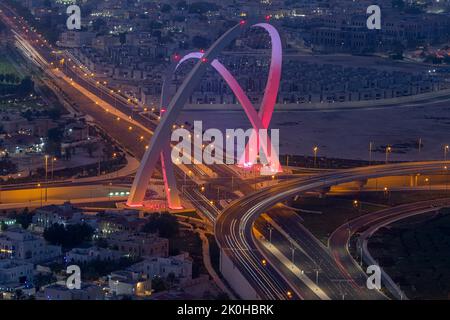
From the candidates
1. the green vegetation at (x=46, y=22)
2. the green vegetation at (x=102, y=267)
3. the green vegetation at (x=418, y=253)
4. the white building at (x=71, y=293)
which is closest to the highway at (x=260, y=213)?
the green vegetation at (x=102, y=267)

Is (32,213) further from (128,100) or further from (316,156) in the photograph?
(128,100)

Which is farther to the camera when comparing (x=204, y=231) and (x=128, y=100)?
(x=128, y=100)

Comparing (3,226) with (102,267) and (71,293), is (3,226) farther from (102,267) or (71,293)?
(71,293)

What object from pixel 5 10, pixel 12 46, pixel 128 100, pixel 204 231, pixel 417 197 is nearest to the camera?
pixel 204 231

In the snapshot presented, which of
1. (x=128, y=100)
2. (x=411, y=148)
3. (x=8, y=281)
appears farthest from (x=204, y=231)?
(x=128, y=100)

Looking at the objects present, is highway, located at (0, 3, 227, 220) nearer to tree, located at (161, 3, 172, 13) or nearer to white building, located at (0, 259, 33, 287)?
white building, located at (0, 259, 33, 287)

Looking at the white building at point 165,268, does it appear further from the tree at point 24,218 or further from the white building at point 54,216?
the tree at point 24,218

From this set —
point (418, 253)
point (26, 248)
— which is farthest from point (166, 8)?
point (26, 248)

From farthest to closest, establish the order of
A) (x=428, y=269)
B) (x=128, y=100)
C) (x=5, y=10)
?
1. (x=5, y=10)
2. (x=128, y=100)
3. (x=428, y=269)
